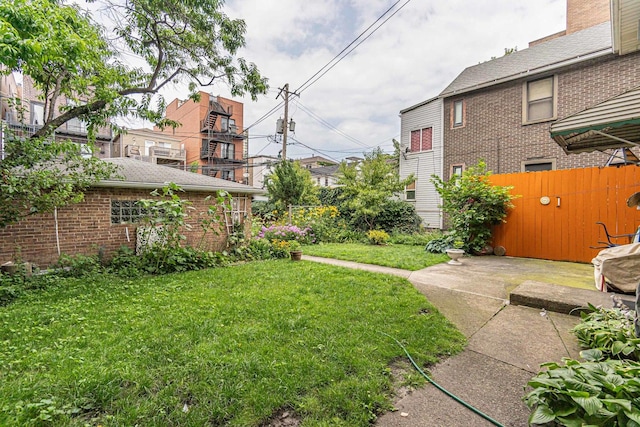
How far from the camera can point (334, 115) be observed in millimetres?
18281

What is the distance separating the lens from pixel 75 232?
6031 millimetres

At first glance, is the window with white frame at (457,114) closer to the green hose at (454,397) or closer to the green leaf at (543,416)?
the green hose at (454,397)

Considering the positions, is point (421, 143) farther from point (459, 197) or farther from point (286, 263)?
point (286, 263)

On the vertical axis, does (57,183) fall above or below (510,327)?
above

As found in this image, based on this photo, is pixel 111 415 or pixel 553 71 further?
pixel 553 71

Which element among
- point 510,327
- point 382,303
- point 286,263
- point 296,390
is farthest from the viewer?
point 286,263

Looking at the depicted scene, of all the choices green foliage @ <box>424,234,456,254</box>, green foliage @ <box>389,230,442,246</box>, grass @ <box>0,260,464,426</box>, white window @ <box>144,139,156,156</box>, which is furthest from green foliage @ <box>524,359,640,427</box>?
white window @ <box>144,139,156,156</box>

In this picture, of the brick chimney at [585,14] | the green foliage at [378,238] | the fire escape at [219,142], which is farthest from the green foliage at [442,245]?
the fire escape at [219,142]

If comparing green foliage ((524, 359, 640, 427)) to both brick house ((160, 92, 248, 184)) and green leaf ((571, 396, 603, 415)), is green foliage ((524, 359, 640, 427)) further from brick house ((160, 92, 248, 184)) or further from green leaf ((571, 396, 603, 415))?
brick house ((160, 92, 248, 184))

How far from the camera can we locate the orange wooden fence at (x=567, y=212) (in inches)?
227

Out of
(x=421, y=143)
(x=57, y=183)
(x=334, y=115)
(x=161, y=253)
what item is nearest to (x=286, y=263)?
(x=161, y=253)

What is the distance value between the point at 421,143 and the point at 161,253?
1170 cm

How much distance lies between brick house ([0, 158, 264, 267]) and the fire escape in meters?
21.7

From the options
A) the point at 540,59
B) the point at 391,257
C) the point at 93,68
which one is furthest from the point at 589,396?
the point at 540,59
